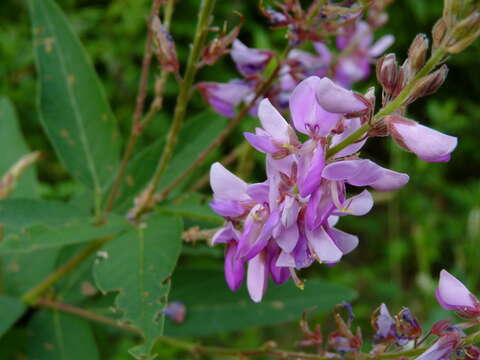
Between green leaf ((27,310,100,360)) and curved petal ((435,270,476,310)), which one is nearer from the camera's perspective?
curved petal ((435,270,476,310))

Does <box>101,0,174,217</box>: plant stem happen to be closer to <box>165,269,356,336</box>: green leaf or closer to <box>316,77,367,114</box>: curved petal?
<box>165,269,356,336</box>: green leaf

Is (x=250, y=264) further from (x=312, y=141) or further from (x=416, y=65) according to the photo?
(x=416, y=65)

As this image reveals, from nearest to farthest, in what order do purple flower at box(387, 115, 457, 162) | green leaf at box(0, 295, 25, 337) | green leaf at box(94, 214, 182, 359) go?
1. purple flower at box(387, 115, 457, 162)
2. green leaf at box(94, 214, 182, 359)
3. green leaf at box(0, 295, 25, 337)

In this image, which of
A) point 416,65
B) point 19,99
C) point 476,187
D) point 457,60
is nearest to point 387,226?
point 476,187

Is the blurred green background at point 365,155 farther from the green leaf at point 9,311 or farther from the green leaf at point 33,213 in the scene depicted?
the green leaf at point 33,213

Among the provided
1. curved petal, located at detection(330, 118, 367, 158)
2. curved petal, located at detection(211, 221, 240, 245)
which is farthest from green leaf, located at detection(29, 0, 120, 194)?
curved petal, located at detection(330, 118, 367, 158)

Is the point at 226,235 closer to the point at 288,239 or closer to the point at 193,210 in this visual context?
the point at 288,239
